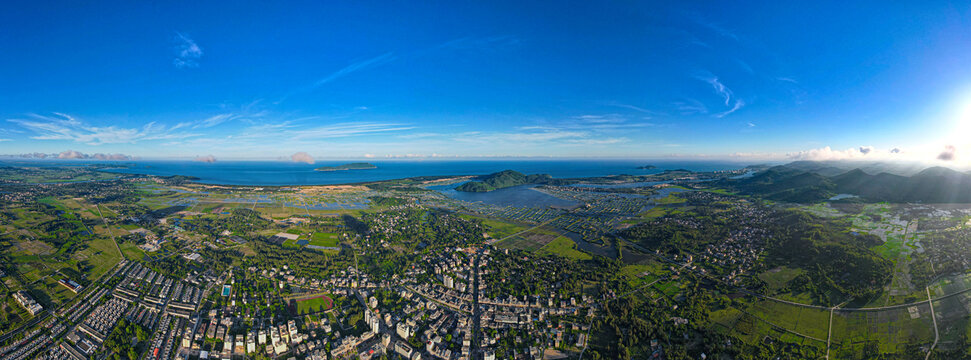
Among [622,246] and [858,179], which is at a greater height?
[858,179]

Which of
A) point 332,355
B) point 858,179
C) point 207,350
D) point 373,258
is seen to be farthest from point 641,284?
point 858,179

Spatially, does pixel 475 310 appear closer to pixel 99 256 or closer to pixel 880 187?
pixel 99 256

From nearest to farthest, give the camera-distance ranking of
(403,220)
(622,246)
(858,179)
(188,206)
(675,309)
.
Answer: (675,309)
(622,246)
(403,220)
(188,206)
(858,179)

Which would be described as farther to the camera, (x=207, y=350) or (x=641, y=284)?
(x=641, y=284)

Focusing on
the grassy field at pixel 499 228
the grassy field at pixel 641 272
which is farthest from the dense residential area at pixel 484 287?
the grassy field at pixel 499 228

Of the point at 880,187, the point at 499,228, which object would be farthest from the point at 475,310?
the point at 880,187

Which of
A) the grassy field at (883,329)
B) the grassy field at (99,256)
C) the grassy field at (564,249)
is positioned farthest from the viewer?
the grassy field at (564,249)

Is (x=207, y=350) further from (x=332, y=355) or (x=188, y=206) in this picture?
(x=188, y=206)

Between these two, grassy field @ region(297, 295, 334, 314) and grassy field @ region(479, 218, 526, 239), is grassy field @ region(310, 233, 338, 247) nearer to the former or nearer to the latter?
grassy field @ region(297, 295, 334, 314)

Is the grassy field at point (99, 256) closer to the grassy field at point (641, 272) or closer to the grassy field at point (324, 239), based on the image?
the grassy field at point (324, 239)
